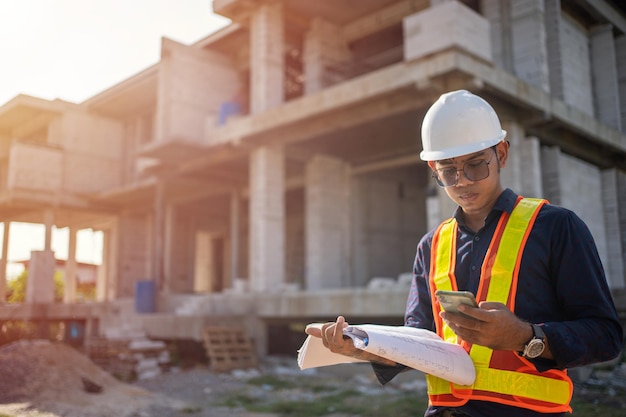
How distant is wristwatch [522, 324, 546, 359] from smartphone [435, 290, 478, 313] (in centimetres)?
21

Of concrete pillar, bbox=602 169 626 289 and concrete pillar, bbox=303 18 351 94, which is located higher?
concrete pillar, bbox=303 18 351 94

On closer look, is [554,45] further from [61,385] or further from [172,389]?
[61,385]

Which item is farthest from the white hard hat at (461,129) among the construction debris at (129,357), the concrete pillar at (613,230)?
the concrete pillar at (613,230)

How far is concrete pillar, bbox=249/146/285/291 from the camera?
50.8 feet

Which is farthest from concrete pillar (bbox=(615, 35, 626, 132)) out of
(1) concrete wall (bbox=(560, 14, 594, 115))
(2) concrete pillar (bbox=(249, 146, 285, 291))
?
(2) concrete pillar (bbox=(249, 146, 285, 291))

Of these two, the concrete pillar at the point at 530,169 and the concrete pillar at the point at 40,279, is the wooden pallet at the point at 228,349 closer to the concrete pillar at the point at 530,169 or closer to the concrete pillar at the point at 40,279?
the concrete pillar at the point at 530,169

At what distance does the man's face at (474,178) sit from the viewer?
1.95 metres

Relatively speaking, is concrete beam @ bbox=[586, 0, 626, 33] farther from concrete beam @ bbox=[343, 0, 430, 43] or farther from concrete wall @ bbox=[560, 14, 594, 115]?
concrete beam @ bbox=[343, 0, 430, 43]

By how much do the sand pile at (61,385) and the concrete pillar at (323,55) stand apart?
34.0ft

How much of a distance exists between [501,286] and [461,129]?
1.77 ft

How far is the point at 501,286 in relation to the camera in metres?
1.80

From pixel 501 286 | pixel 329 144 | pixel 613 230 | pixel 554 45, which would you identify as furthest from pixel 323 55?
pixel 501 286

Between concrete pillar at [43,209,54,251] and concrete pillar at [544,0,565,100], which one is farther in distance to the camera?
concrete pillar at [43,209,54,251]

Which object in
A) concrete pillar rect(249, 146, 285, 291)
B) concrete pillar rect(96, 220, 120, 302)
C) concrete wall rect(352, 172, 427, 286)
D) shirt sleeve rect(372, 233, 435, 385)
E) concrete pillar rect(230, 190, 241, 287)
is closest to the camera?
shirt sleeve rect(372, 233, 435, 385)
